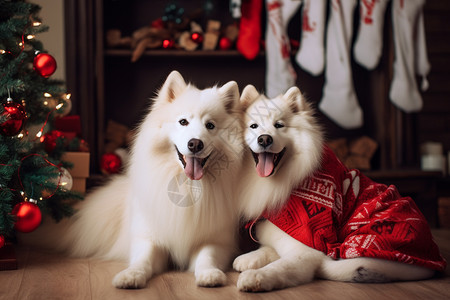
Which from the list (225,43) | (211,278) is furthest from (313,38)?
Answer: (211,278)

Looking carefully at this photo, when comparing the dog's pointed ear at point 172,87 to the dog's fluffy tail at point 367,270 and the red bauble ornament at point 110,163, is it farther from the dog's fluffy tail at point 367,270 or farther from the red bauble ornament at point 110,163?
the red bauble ornament at point 110,163

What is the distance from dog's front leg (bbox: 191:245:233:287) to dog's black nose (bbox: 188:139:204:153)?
42 centimetres

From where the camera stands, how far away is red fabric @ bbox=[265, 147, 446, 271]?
5.54ft

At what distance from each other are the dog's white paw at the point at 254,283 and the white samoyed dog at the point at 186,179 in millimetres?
144

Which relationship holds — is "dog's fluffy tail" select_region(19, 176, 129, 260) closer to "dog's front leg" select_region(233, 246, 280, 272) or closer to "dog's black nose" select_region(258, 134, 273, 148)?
"dog's front leg" select_region(233, 246, 280, 272)

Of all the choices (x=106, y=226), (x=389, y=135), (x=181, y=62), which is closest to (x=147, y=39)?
(x=181, y=62)

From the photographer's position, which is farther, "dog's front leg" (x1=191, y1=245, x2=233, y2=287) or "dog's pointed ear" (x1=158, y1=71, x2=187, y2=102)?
"dog's pointed ear" (x1=158, y1=71, x2=187, y2=102)

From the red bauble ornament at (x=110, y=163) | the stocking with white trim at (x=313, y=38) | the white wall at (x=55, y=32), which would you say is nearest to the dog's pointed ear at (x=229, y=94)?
the red bauble ornament at (x=110, y=163)

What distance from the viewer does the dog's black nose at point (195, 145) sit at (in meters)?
1.67

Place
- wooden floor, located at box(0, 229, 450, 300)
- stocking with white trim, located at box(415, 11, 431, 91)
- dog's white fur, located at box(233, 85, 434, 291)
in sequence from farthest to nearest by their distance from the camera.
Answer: stocking with white trim, located at box(415, 11, 431, 91)
dog's white fur, located at box(233, 85, 434, 291)
wooden floor, located at box(0, 229, 450, 300)

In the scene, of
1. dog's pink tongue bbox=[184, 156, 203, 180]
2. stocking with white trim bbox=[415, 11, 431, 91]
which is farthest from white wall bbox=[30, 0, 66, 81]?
stocking with white trim bbox=[415, 11, 431, 91]

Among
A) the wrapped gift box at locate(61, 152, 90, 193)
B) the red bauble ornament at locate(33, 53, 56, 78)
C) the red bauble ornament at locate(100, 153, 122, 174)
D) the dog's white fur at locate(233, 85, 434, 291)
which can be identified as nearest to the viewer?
the dog's white fur at locate(233, 85, 434, 291)

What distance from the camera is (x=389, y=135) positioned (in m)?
3.65

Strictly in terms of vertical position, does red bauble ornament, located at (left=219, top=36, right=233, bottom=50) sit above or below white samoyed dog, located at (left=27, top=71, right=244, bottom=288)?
above
